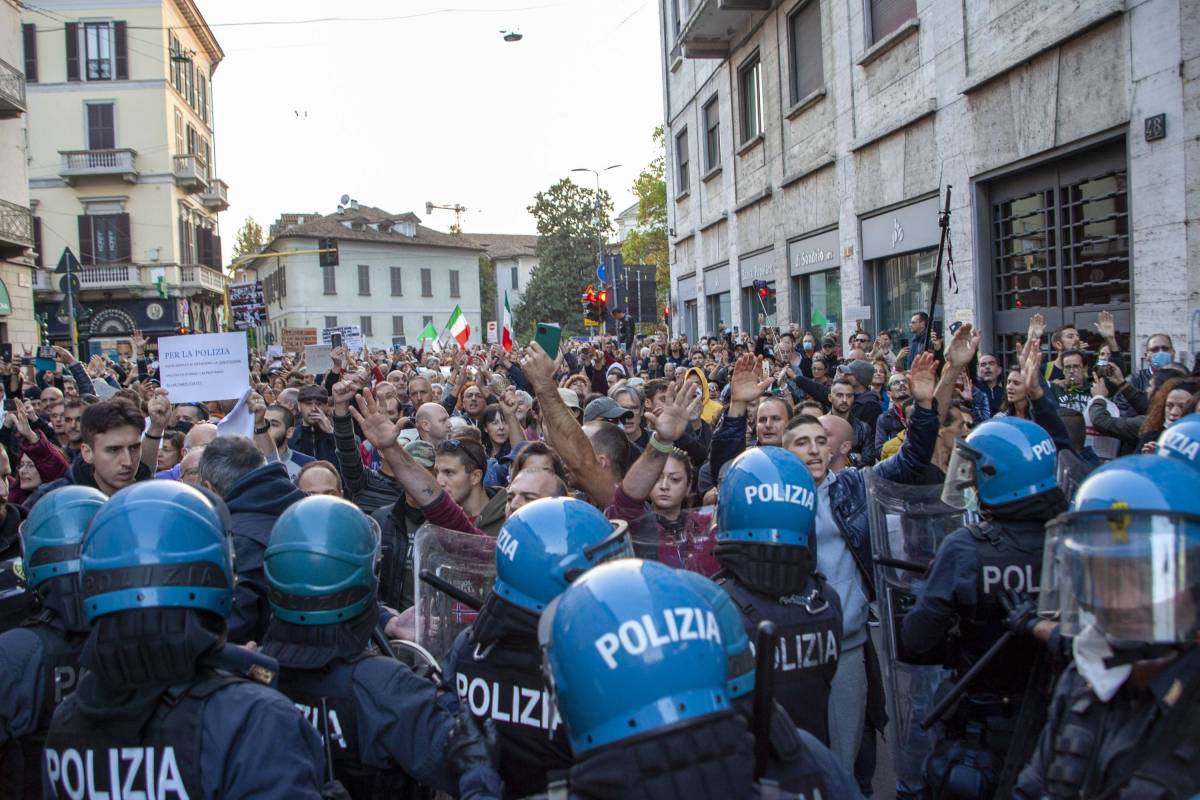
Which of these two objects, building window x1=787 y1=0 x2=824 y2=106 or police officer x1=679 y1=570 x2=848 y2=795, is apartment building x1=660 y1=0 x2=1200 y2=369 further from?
police officer x1=679 y1=570 x2=848 y2=795

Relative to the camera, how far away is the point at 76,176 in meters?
43.3

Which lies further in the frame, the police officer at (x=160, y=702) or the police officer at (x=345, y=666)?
the police officer at (x=345, y=666)

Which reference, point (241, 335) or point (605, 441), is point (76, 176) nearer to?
point (241, 335)

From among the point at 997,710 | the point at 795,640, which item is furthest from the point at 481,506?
the point at 997,710

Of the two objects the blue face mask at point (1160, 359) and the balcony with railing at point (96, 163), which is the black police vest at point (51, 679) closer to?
the blue face mask at point (1160, 359)

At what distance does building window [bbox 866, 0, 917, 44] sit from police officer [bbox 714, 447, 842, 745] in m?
12.2

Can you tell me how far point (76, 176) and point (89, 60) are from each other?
5320mm

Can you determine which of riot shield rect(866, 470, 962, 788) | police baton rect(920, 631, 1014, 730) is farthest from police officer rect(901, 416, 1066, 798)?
riot shield rect(866, 470, 962, 788)

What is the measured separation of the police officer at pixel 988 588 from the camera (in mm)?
3121

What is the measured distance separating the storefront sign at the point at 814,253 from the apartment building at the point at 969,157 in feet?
0.17

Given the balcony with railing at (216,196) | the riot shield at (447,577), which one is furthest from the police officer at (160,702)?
the balcony with railing at (216,196)

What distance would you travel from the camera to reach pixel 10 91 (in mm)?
24188

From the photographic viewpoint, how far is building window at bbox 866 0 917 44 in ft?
44.9

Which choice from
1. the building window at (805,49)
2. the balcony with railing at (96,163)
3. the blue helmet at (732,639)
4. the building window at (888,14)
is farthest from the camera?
the balcony with railing at (96,163)
